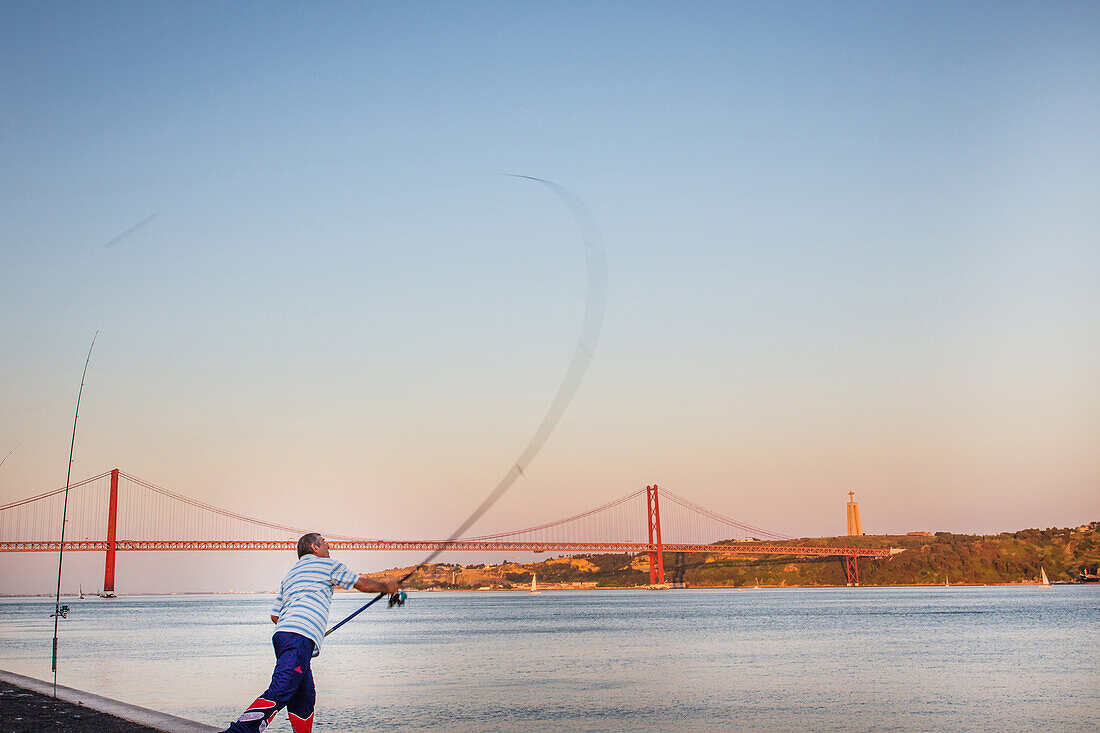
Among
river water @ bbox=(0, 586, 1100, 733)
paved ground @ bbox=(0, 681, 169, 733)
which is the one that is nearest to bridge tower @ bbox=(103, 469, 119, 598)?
river water @ bbox=(0, 586, 1100, 733)

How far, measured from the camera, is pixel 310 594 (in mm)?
6027

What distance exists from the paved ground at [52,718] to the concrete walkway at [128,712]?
128 mm

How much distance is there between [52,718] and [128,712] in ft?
2.69

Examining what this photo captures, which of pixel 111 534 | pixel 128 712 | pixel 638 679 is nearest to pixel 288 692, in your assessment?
pixel 128 712

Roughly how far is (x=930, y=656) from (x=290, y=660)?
24757 mm

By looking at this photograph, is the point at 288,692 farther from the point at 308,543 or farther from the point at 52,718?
the point at 52,718

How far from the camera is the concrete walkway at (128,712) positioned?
8047 mm

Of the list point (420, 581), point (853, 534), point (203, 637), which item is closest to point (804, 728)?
point (203, 637)

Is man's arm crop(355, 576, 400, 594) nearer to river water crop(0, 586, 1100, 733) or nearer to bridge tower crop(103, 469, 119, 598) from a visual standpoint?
river water crop(0, 586, 1100, 733)

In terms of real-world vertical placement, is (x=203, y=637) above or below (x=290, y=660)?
below

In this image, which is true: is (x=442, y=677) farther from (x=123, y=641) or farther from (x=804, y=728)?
(x=123, y=641)

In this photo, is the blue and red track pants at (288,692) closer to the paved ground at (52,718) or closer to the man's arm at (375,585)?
the man's arm at (375,585)

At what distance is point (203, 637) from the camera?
4125 cm

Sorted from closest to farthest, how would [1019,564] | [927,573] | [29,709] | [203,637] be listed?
[29,709]
[203,637]
[927,573]
[1019,564]
